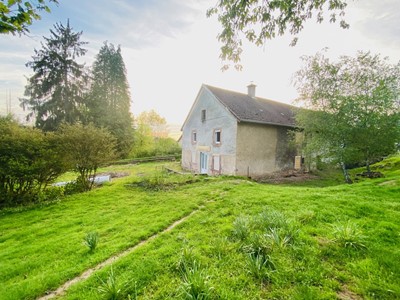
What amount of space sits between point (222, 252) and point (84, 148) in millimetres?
8814

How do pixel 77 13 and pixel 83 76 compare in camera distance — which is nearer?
pixel 77 13

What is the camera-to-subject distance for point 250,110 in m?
15.9

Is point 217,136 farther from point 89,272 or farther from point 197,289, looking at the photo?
point 197,289

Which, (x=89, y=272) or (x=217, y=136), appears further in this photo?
(x=217, y=136)

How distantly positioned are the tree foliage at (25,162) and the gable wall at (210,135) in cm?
1035

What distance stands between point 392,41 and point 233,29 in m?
8.56

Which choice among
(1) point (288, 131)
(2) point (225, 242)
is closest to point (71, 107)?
(1) point (288, 131)

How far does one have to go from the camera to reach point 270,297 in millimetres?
2410

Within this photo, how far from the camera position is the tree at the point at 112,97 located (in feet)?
88.2

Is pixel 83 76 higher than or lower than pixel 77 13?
higher

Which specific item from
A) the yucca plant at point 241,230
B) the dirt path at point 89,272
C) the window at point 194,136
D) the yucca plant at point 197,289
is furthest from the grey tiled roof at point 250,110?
the yucca plant at point 197,289

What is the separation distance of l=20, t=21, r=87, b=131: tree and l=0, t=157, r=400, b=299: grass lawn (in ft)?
75.2

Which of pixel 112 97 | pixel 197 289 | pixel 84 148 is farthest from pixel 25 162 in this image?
pixel 112 97

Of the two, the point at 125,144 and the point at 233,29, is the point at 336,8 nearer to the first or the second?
the point at 233,29
